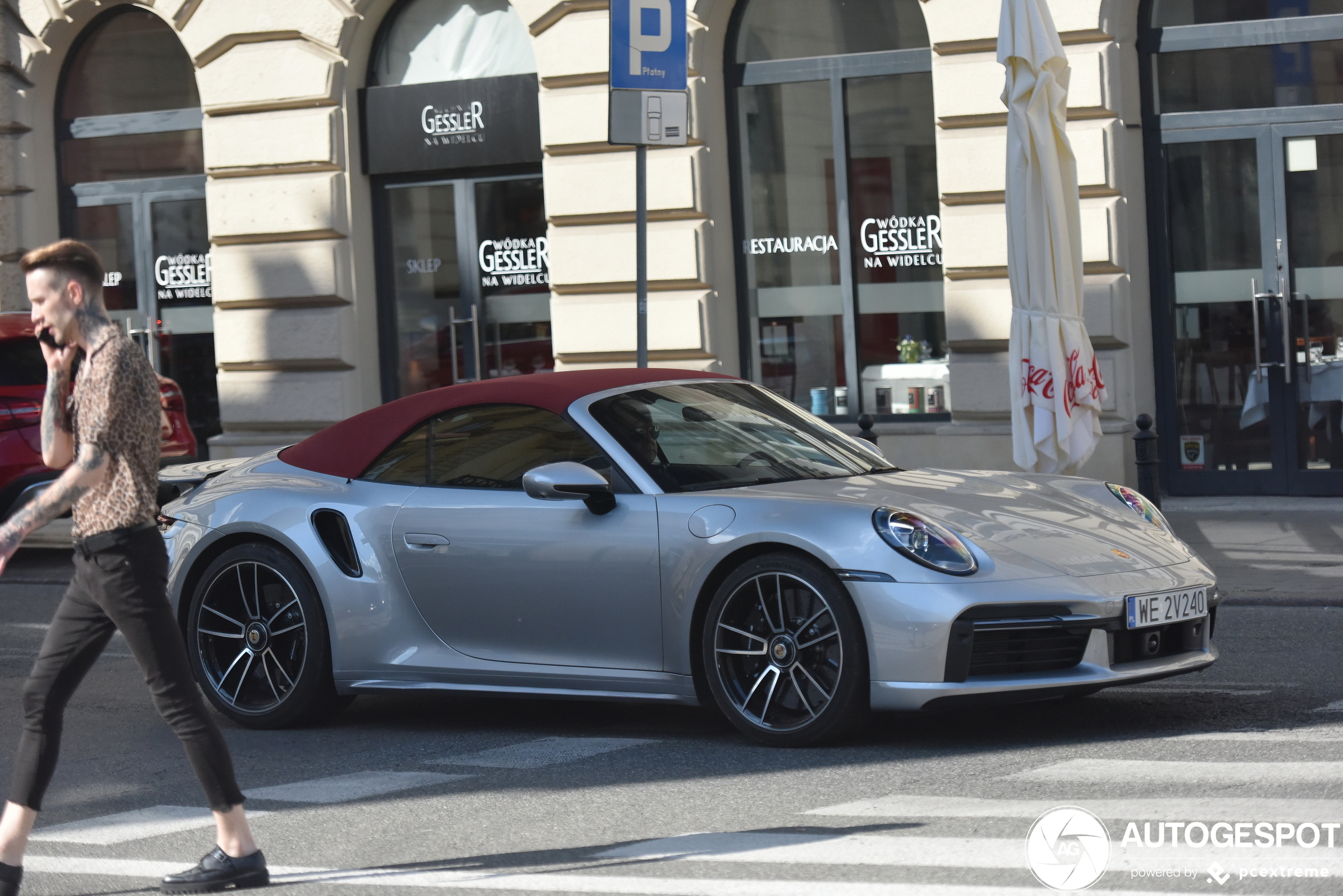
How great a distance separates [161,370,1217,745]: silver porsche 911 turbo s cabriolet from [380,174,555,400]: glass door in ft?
25.8

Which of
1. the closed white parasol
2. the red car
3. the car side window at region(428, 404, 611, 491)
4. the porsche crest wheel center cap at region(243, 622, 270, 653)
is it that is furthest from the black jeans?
the red car

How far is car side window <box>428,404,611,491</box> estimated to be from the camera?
6508 mm

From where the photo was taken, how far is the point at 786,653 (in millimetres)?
5906

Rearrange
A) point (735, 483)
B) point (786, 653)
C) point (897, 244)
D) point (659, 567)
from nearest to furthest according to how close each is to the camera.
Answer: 1. point (786, 653)
2. point (659, 567)
3. point (735, 483)
4. point (897, 244)

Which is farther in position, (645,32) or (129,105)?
(129,105)

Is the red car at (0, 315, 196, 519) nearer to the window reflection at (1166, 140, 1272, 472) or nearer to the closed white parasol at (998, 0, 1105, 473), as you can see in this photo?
the closed white parasol at (998, 0, 1105, 473)

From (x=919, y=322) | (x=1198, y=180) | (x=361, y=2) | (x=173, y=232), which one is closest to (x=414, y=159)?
(x=361, y=2)

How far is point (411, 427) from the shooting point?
22.8 ft

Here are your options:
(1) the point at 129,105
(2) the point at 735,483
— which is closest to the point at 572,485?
(2) the point at 735,483

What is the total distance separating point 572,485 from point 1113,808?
2153 millimetres

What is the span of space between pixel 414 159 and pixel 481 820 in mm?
10901

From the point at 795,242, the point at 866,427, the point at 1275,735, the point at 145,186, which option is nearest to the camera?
the point at 1275,735

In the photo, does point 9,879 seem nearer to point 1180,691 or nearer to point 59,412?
point 59,412

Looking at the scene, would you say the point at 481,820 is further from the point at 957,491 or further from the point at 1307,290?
the point at 1307,290
